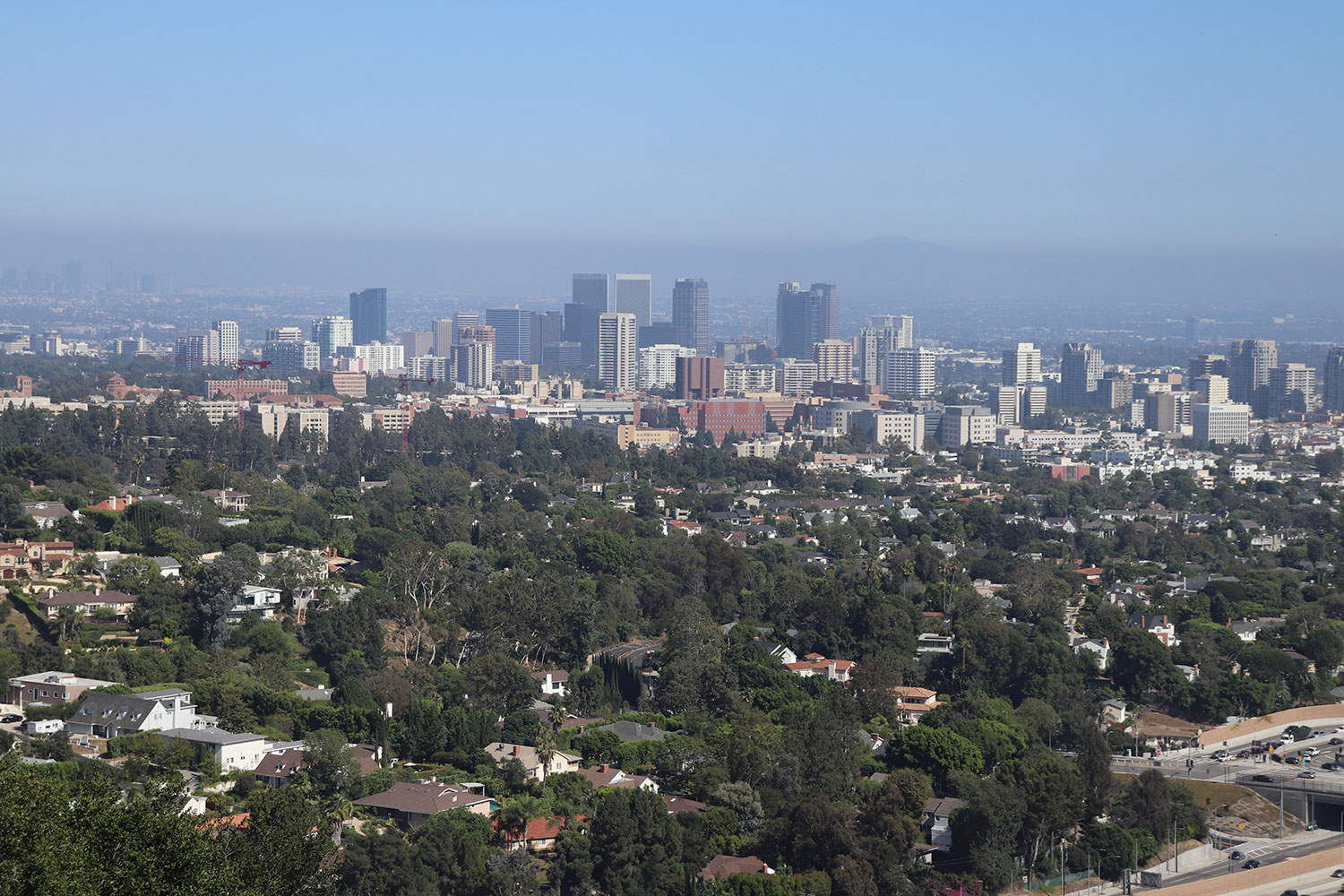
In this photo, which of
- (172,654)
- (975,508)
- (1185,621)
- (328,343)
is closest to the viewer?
(172,654)

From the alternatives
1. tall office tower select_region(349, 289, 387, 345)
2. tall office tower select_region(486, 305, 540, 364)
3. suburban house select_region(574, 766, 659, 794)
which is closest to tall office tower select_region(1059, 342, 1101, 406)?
tall office tower select_region(486, 305, 540, 364)

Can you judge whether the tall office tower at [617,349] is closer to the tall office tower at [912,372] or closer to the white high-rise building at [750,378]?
the white high-rise building at [750,378]

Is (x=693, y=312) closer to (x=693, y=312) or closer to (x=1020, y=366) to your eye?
(x=693, y=312)

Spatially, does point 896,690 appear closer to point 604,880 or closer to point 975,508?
point 604,880

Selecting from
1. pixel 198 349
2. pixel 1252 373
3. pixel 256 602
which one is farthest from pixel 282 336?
pixel 256 602

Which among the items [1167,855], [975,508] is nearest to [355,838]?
[1167,855]

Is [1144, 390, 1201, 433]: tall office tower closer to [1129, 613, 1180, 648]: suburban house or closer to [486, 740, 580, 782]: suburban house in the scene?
[1129, 613, 1180, 648]: suburban house
